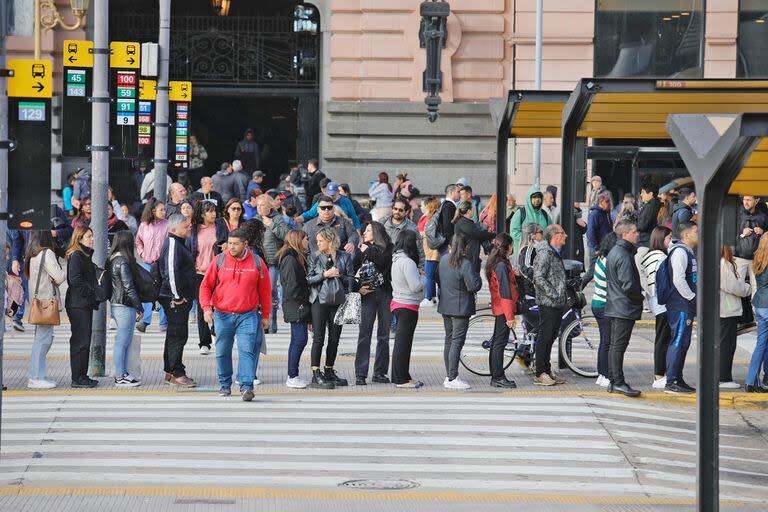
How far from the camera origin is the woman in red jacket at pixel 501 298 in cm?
1534

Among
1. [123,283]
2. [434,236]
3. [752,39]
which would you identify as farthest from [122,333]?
[752,39]

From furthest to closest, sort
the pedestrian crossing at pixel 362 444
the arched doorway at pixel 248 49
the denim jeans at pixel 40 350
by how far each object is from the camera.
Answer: the arched doorway at pixel 248 49
the denim jeans at pixel 40 350
the pedestrian crossing at pixel 362 444

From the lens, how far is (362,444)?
12.6 metres

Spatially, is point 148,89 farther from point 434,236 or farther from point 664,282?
point 664,282

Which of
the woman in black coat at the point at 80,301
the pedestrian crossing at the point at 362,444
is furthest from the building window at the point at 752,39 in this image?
the woman in black coat at the point at 80,301

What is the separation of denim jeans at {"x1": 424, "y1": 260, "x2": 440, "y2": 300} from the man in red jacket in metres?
7.80

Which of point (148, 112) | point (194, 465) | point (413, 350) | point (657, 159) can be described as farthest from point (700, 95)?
point (657, 159)

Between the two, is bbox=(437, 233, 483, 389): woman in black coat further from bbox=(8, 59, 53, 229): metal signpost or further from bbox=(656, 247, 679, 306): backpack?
bbox=(8, 59, 53, 229): metal signpost

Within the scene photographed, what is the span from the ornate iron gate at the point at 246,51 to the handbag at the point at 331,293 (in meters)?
19.3

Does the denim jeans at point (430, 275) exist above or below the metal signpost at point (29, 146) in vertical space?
below

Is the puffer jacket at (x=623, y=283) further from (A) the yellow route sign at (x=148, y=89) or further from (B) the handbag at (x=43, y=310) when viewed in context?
(A) the yellow route sign at (x=148, y=89)

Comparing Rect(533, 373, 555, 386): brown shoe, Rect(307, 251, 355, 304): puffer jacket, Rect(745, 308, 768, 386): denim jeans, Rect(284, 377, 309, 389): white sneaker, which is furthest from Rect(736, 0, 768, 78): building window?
Rect(284, 377, 309, 389): white sneaker

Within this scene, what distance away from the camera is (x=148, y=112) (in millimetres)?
22828

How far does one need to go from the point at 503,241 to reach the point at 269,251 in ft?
15.6
